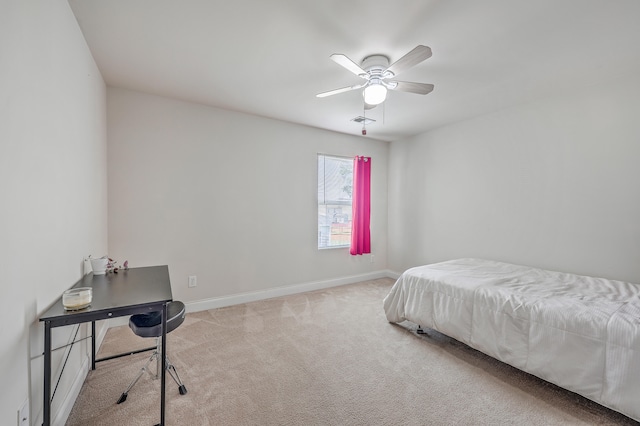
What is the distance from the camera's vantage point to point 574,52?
2.18 m

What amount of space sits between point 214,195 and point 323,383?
2.44 m

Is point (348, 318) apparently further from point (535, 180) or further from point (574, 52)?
point (574, 52)

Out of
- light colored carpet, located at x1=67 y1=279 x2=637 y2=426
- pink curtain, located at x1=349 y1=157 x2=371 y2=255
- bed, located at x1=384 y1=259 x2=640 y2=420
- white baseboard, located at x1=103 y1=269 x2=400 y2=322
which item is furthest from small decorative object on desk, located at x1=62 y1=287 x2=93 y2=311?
pink curtain, located at x1=349 y1=157 x2=371 y2=255

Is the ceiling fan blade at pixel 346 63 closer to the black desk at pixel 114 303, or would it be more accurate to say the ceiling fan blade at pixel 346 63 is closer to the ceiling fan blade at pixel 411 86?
the ceiling fan blade at pixel 411 86

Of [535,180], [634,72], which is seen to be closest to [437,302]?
[535,180]

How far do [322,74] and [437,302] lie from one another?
2362 mm

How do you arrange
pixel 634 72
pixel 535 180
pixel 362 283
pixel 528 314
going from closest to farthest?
1. pixel 528 314
2. pixel 634 72
3. pixel 535 180
4. pixel 362 283

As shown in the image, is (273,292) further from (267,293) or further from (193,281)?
(193,281)

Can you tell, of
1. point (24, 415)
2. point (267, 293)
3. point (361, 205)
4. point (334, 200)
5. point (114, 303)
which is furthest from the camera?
point (361, 205)

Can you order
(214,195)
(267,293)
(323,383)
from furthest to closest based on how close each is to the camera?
(267,293) → (214,195) → (323,383)

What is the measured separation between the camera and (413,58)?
190 cm

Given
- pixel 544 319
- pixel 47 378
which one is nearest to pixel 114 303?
pixel 47 378

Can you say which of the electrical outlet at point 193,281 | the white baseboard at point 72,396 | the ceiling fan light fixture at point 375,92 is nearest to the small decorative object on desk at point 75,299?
the white baseboard at point 72,396

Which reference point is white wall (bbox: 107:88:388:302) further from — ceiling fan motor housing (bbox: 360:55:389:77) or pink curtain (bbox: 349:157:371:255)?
ceiling fan motor housing (bbox: 360:55:389:77)
